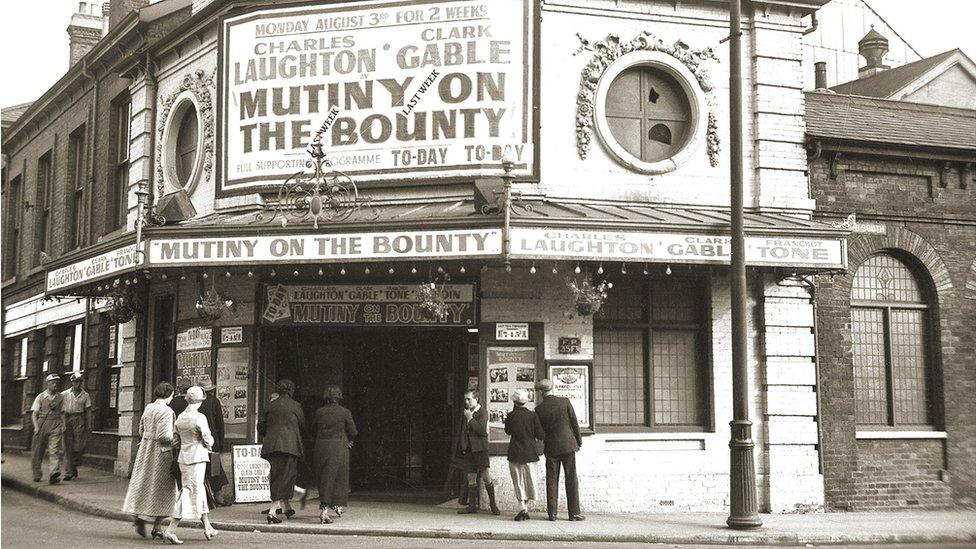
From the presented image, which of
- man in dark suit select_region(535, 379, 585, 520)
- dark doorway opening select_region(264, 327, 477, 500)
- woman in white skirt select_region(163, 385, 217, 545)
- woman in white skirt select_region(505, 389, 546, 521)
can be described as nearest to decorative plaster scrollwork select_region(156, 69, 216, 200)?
dark doorway opening select_region(264, 327, 477, 500)

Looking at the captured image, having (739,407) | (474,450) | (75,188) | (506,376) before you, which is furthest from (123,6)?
(739,407)

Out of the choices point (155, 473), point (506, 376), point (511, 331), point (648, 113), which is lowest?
point (155, 473)

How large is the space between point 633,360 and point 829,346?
3031 mm

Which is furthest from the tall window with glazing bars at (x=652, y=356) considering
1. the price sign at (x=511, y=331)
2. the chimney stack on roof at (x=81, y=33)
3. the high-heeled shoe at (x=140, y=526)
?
the chimney stack on roof at (x=81, y=33)

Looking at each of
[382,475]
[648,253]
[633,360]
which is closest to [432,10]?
[648,253]

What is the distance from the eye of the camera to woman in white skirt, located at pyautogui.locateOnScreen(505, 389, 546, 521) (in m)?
13.1

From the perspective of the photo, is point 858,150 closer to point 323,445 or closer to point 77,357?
point 323,445

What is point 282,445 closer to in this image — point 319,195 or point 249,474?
point 249,474

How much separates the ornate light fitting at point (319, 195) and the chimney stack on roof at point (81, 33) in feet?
54.5

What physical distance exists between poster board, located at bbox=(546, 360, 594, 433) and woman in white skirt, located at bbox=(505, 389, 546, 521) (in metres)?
1.03

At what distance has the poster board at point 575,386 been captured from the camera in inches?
559

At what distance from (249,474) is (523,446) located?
13.5ft

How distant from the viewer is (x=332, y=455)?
12555 millimetres

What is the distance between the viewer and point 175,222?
1572 centimetres
